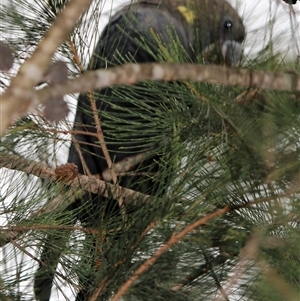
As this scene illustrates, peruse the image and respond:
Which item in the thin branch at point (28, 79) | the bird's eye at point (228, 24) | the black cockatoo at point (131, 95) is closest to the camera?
the thin branch at point (28, 79)

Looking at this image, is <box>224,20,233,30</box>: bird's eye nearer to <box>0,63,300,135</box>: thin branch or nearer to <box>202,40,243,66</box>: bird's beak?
<box>202,40,243,66</box>: bird's beak

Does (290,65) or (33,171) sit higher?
(33,171)

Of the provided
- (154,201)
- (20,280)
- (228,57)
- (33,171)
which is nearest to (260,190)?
(154,201)

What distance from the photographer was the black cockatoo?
1.01 meters

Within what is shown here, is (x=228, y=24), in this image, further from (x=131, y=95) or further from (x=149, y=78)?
(x=149, y=78)

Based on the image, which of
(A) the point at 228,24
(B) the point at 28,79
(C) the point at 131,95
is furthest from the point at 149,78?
(A) the point at 228,24

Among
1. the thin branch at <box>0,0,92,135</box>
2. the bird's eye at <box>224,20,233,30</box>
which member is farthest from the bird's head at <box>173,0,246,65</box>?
the thin branch at <box>0,0,92,135</box>

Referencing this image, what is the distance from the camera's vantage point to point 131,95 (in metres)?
1.01

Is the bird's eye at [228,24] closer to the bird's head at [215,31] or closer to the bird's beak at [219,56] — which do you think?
the bird's head at [215,31]

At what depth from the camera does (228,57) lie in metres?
0.92

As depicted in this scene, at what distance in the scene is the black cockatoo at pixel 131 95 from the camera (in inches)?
39.7

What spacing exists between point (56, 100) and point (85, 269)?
52 centimetres

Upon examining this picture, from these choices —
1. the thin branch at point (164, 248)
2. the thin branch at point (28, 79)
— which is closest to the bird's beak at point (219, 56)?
the thin branch at point (164, 248)

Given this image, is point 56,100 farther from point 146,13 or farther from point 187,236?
point 146,13
